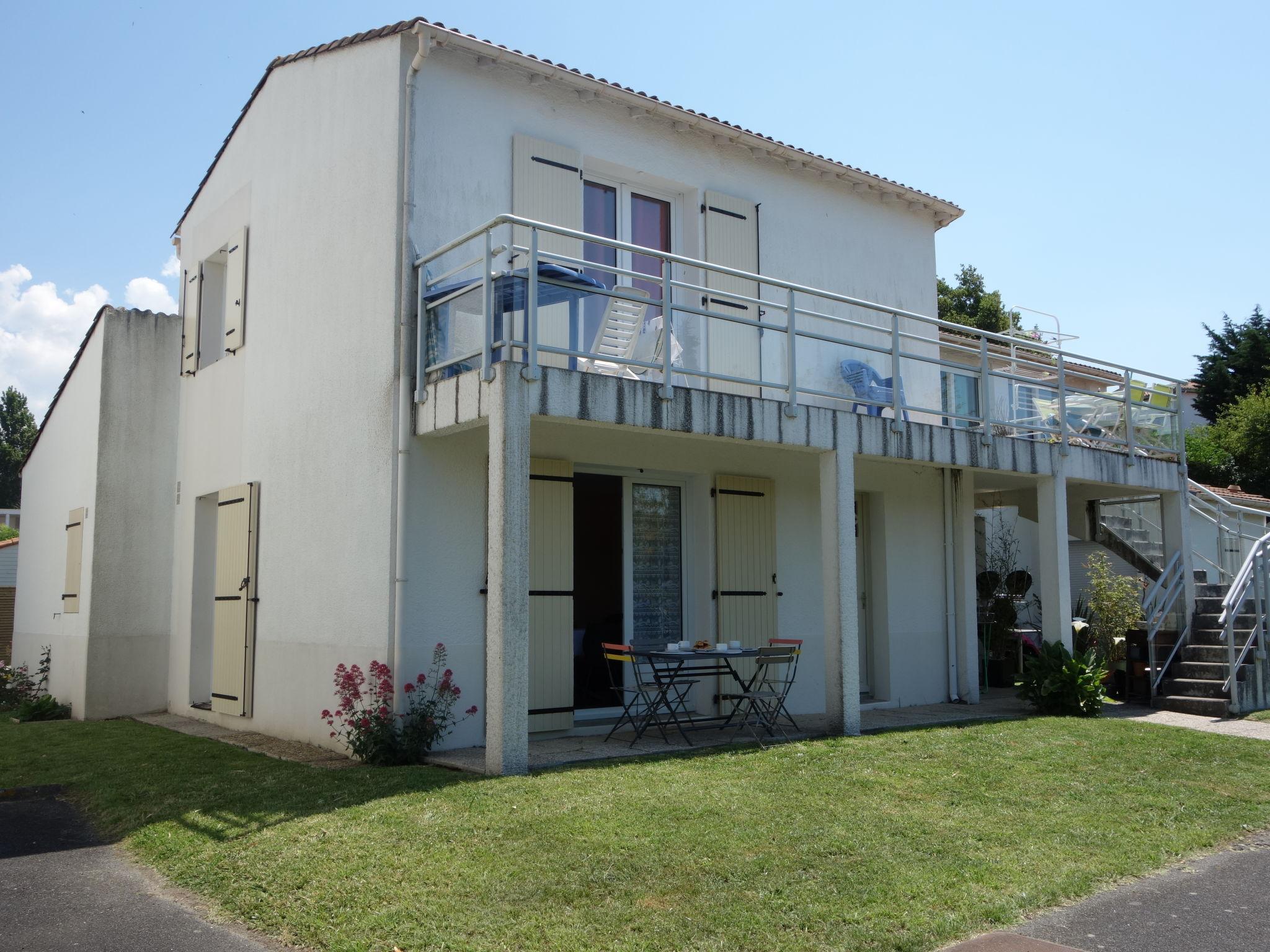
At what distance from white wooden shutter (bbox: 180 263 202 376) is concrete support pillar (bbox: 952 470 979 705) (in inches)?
348

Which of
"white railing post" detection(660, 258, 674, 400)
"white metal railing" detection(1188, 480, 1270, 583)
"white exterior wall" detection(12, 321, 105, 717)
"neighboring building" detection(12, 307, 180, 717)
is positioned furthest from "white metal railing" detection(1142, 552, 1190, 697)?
"white exterior wall" detection(12, 321, 105, 717)

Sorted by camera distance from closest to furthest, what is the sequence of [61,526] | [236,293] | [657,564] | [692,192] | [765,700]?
[765,700]
[657,564]
[692,192]
[236,293]
[61,526]

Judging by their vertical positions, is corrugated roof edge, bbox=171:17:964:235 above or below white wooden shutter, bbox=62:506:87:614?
above

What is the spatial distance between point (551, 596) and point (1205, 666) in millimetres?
7067

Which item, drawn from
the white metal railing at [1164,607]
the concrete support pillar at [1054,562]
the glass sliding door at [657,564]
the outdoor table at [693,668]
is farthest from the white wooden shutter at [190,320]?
the white metal railing at [1164,607]

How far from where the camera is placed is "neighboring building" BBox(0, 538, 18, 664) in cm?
1834

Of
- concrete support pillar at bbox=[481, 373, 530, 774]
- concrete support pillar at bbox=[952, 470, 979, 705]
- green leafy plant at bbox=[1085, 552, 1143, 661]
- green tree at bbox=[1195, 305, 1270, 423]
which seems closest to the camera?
concrete support pillar at bbox=[481, 373, 530, 774]

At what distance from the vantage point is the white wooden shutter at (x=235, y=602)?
10.5 meters

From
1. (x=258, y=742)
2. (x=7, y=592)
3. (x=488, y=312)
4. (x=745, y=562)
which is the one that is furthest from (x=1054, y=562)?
(x=7, y=592)

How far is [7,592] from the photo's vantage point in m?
19.6

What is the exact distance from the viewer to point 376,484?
8.82 m

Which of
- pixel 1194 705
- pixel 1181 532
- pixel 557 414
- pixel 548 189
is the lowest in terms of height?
pixel 1194 705

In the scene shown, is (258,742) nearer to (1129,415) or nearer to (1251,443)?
(1129,415)

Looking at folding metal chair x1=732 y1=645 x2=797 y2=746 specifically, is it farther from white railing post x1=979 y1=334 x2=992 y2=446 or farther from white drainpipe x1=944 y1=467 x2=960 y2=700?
white drainpipe x1=944 y1=467 x2=960 y2=700
